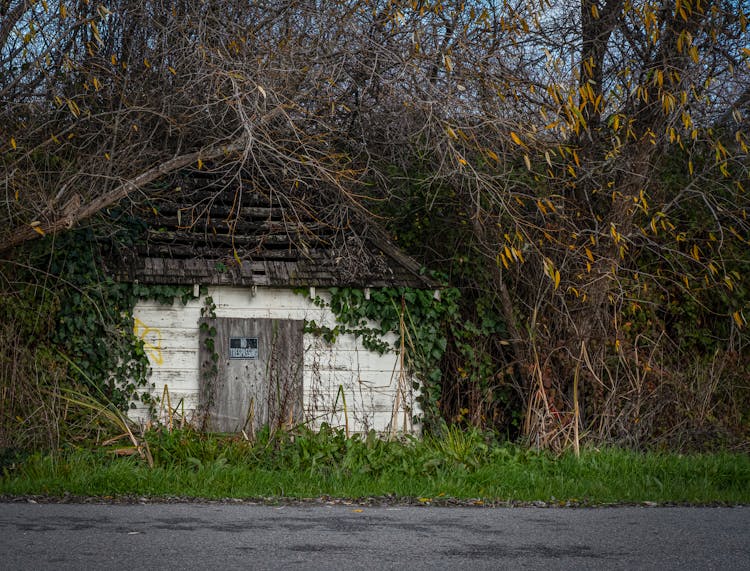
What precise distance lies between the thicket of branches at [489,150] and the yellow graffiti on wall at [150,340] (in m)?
2.02

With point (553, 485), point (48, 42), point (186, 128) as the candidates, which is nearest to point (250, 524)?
point (553, 485)

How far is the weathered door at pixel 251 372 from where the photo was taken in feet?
42.6

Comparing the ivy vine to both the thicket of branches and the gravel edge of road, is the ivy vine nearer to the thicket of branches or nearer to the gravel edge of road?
the thicket of branches

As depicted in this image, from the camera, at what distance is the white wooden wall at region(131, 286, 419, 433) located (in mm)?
13000

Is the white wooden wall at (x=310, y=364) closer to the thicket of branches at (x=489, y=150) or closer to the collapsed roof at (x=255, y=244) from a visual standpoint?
the collapsed roof at (x=255, y=244)

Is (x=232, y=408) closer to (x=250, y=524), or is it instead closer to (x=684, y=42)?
(x=250, y=524)

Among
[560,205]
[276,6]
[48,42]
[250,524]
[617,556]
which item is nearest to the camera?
[617,556]

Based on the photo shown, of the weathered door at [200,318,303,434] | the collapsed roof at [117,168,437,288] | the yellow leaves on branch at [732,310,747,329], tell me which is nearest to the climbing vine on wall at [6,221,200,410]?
the collapsed roof at [117,168,437,288]

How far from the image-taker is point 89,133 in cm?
1190

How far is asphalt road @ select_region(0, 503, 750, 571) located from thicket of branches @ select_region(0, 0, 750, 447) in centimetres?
406

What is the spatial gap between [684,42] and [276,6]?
5.82m

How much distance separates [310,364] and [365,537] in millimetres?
6308

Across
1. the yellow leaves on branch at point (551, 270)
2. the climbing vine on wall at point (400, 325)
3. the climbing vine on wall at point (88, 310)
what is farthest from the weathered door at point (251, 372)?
the yellow leaves on branch at point (551, 270)

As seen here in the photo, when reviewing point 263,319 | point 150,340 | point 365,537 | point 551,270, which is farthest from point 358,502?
point 150,340
